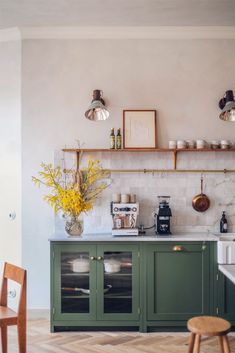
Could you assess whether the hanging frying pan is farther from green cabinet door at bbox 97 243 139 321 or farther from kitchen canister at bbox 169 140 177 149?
green cabinet door at bbox 97 243 139 321

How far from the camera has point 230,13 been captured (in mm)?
4410

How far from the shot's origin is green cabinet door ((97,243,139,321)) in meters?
4.36

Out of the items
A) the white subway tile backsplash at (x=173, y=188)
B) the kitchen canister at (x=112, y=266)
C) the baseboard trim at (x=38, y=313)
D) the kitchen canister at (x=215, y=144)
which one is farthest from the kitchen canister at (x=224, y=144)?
the baseboard trim at (x=38, y=313)

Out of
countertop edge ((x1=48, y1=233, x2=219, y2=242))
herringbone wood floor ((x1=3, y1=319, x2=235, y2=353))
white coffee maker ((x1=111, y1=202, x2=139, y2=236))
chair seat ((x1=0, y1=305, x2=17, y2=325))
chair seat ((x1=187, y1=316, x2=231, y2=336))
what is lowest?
herringbone wood floor ((x1=3, y1=319, x2=235, y2=353))

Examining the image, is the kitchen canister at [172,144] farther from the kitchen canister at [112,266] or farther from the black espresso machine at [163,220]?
the kitchen canister at [112,266]

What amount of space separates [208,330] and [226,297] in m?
1.55

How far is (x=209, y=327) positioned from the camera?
9.50 ft

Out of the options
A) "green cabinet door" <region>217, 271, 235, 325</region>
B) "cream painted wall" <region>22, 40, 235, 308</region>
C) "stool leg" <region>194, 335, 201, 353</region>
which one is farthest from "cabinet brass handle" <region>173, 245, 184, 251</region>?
"stool leg" <region>194, 335, 201, 353</region>

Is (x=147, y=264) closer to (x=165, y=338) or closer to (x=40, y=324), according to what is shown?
(x=165, y=338)

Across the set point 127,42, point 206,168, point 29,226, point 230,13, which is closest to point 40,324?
point 29,226

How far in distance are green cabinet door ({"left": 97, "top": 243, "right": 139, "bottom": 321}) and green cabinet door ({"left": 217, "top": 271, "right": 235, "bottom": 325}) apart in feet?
2.40

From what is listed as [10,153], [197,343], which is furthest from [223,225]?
[10,153]

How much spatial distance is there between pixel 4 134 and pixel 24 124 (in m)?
0.23

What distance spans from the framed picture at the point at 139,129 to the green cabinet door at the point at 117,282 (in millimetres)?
1025
